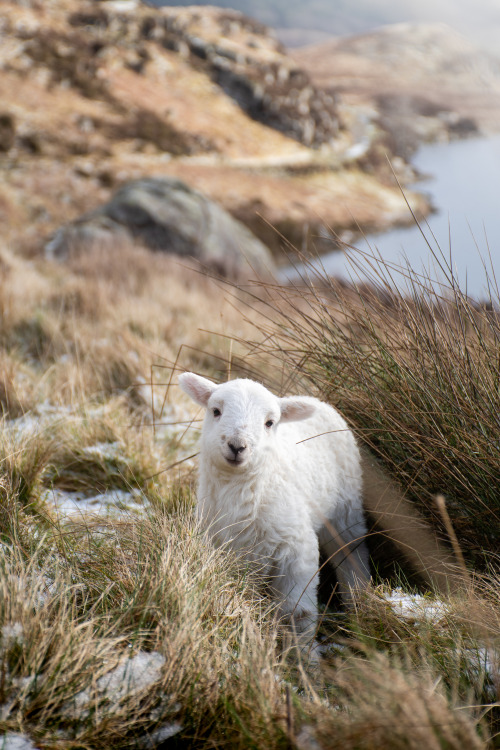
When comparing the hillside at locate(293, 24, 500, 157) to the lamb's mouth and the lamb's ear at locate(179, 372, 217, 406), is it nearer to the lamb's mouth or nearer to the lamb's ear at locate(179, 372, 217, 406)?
the lamb's ear at locate(179, 372, 217, 406)

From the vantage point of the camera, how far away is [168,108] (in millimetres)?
28250

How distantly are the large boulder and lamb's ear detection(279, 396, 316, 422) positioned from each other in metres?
8.67

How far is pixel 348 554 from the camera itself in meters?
2.78

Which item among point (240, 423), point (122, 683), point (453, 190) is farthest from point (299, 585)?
point (453, 190)

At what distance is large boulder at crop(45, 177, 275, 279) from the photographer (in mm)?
11566

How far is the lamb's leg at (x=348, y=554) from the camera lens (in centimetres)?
270

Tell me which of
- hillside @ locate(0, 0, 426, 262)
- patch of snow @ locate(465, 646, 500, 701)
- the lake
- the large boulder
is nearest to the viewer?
patch of snow @ locate(465, 646, 500, 701)

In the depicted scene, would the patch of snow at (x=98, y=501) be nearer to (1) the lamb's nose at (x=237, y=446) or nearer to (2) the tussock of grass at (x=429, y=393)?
(1) the lamb's nose at (x=237, y=446)

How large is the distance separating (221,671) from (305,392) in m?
2.03

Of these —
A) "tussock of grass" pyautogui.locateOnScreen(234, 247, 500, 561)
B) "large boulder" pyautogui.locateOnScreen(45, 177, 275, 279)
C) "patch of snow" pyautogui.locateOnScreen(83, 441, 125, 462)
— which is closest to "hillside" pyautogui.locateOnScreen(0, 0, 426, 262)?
"large boulder" pyautogui.locateOnScreen(45, 177, 275, 279)

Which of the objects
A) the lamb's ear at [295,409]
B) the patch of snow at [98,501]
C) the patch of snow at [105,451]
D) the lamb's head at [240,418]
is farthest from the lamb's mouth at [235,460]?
the patch of snow at [105,451]

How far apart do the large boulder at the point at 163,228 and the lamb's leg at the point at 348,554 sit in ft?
28.2

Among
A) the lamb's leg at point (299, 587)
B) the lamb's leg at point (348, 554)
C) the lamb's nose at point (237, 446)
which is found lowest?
the lamb's leg at point (348, 554)

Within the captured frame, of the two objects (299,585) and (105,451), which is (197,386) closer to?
(299,585)
